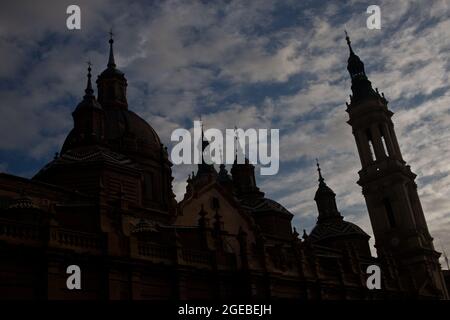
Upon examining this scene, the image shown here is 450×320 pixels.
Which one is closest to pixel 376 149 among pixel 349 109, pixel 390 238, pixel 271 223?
pixel 349 109

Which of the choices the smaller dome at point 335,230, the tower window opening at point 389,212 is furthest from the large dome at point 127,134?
the tower window opening at point 389,212

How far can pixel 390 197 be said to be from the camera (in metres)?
55.7

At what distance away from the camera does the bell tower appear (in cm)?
5228

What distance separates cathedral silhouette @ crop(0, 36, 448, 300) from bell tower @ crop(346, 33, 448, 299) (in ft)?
0.42

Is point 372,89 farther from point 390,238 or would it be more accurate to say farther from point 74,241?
point 74,241

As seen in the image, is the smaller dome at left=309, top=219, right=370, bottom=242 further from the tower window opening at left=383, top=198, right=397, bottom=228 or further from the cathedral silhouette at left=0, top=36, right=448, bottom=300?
the tower window opening at left=383, top=198, right=397, bottom=228

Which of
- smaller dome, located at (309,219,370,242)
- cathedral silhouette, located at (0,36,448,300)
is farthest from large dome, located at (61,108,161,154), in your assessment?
smaller dome, located at (309,219,370,242)

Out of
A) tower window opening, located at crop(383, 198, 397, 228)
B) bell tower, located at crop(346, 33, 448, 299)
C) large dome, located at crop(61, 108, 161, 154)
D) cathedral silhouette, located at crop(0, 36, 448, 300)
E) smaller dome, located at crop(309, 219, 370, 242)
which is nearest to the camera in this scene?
cathedral silhouette, located at crop(0, 36, 448, 300)

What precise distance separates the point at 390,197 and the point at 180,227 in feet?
113

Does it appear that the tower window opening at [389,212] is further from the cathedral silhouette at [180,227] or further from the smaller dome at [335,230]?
the smaller dome at [335,230]

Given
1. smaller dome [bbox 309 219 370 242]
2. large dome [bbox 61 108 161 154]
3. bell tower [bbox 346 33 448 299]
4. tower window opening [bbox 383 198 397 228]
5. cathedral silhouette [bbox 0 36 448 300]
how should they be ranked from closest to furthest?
1. cathedral silhouette [bbox 0 36 448 300]
2. large dome [bbox 61 108 161 154]
3. bell tower [bbox 346 33 448 299]
4. tower window opening [bbox 383 198 397 228]
5. smaller dome [bbox 309 219 370 242]

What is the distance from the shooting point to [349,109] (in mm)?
61312

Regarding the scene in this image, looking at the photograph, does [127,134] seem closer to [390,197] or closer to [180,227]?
[180,227]

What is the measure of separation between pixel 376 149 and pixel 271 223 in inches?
674
